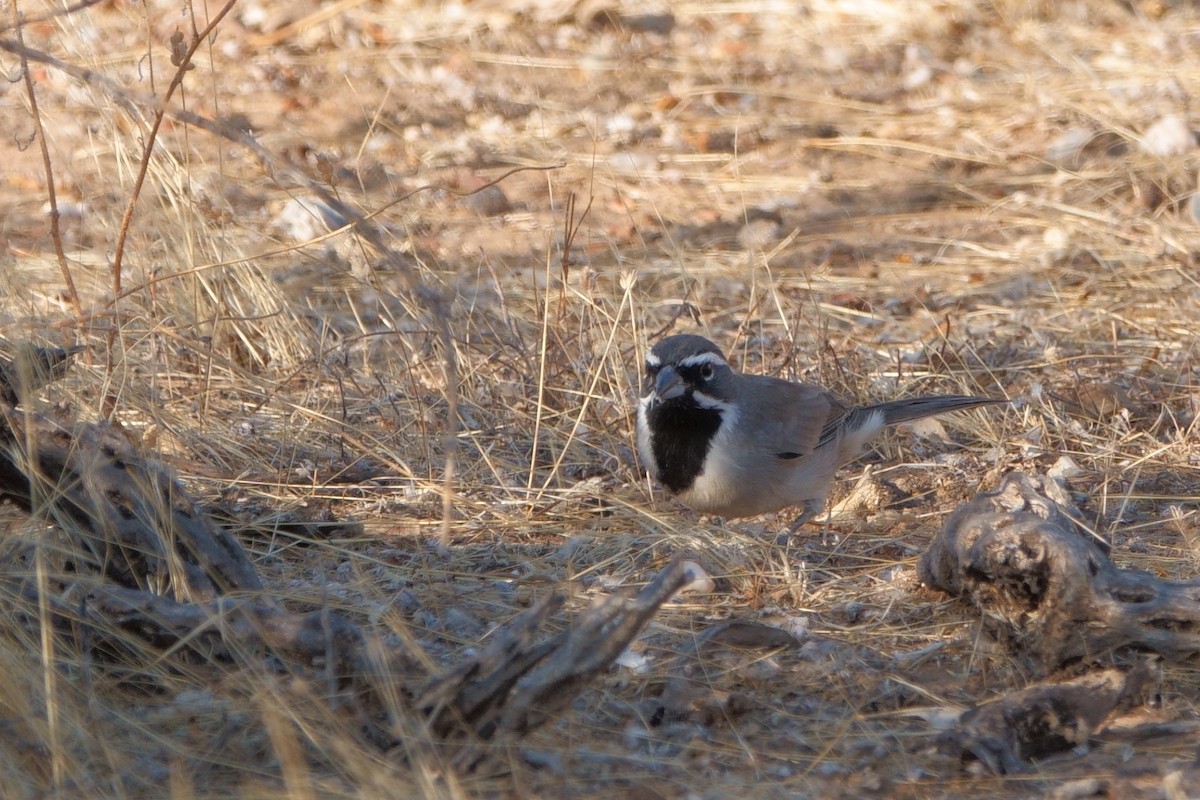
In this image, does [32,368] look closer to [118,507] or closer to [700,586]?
[118,507]

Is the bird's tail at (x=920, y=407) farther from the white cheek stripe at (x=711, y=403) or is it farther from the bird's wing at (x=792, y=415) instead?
the white cheek stripe at (x=711, y=403)

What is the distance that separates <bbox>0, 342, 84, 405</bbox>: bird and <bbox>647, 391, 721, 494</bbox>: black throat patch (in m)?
2.03

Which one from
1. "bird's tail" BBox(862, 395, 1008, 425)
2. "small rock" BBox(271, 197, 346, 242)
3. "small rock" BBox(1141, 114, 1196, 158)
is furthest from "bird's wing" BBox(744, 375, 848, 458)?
"small rock" BBox(1141, 114, 1196, 158)

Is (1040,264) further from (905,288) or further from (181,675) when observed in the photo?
(181,675)

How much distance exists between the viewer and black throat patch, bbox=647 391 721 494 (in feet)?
16.8

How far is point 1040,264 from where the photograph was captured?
7.84m

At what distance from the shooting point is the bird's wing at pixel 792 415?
5.26 m

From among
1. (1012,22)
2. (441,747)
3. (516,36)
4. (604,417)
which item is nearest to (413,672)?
(441,747)

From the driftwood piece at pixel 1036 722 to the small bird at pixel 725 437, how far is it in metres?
1.71

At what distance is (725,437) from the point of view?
5191 millimetres

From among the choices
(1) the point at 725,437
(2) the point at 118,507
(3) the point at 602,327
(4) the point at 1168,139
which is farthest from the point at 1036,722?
(4) the point at 1168,139

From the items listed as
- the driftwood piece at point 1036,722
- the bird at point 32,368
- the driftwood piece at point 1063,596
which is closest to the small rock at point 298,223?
the bird at point 32,368

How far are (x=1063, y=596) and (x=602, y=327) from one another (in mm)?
2755

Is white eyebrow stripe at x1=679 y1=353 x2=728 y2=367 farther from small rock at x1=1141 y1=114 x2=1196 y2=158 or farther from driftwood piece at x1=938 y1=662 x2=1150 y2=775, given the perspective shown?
small rock at x1=1141 y1=114 x2=1196 y2=158
